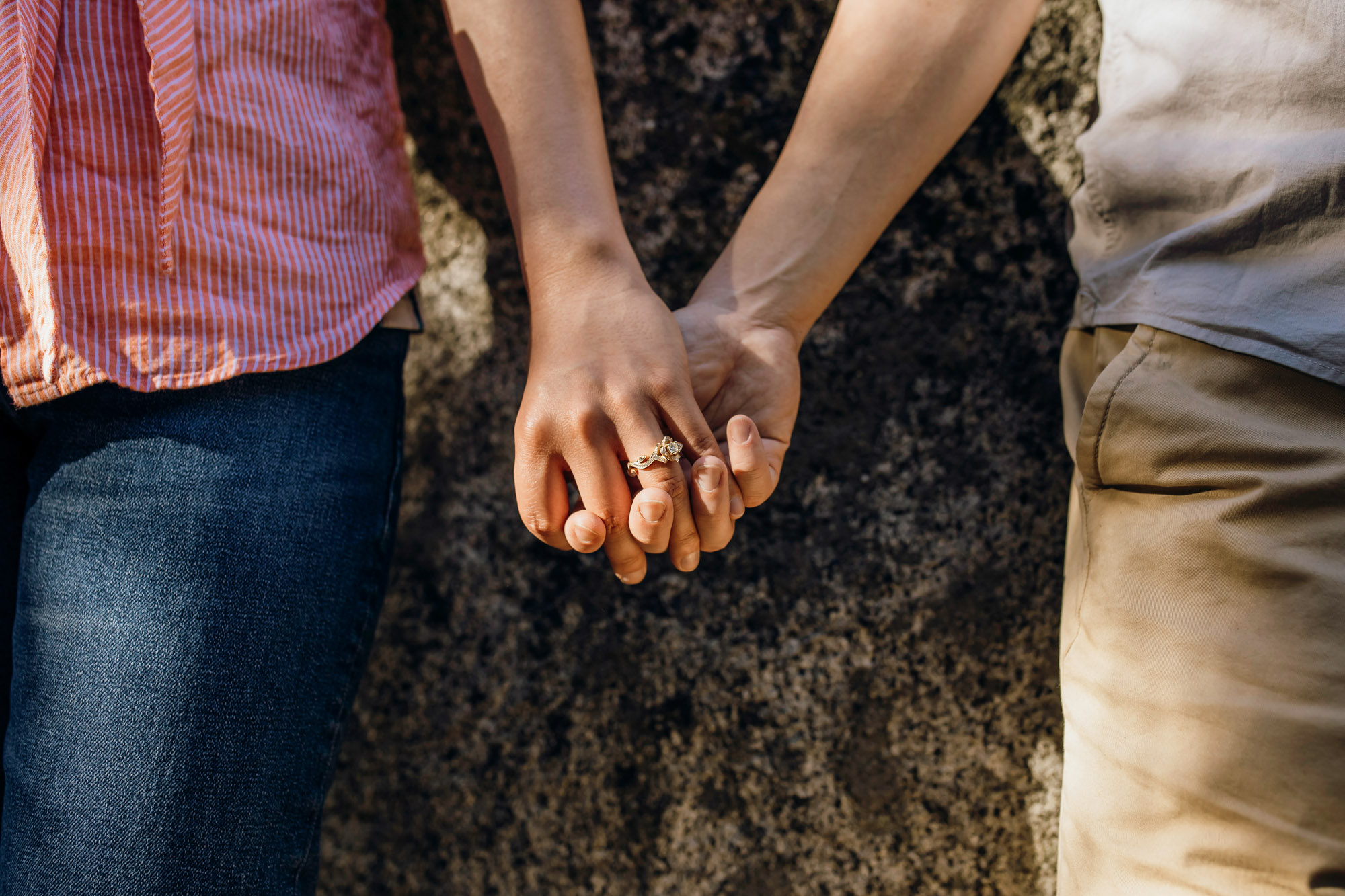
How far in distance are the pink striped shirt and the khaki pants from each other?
88 cm


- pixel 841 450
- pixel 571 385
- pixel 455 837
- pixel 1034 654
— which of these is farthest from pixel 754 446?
pixel 455 837

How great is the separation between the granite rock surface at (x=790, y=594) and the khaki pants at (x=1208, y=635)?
0.27 meters

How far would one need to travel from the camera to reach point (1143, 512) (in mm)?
754

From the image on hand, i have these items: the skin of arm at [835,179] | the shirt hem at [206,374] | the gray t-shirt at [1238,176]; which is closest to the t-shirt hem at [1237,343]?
the gray t-shirt at [1238,176]

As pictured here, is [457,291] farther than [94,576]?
Yes

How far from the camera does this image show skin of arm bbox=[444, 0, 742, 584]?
815mm

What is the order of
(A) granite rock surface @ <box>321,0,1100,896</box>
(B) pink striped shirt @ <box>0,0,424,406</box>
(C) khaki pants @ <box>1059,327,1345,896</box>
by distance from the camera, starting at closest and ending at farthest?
1. (C) khaki pants @ <box>1059,327,1345,896</box>
2. (B) pink striped shirt @ <box>0,0,424,406</box>
3. (A) granite rock surface @ <box>321,0,1100,896</box>

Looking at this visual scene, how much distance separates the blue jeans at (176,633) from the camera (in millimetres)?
781

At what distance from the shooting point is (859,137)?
0.89m

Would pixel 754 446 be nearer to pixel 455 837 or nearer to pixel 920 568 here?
pixel 920 568

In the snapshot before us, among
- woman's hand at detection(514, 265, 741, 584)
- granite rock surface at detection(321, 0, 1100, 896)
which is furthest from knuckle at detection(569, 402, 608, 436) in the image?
granite rock surface at detection(321, 0, 1100, 896)

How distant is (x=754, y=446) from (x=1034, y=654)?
1.89 ft

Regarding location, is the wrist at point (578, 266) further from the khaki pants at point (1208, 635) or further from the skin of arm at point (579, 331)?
the khaki pants at point (1208, 635)

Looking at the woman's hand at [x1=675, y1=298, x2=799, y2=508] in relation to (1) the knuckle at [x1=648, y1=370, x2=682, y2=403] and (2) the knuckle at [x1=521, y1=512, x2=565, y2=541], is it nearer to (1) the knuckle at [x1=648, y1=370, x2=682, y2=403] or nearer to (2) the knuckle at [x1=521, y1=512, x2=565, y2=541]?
(1) the knuckle at [x1=648, y1=370, x2=682, y2=403]
